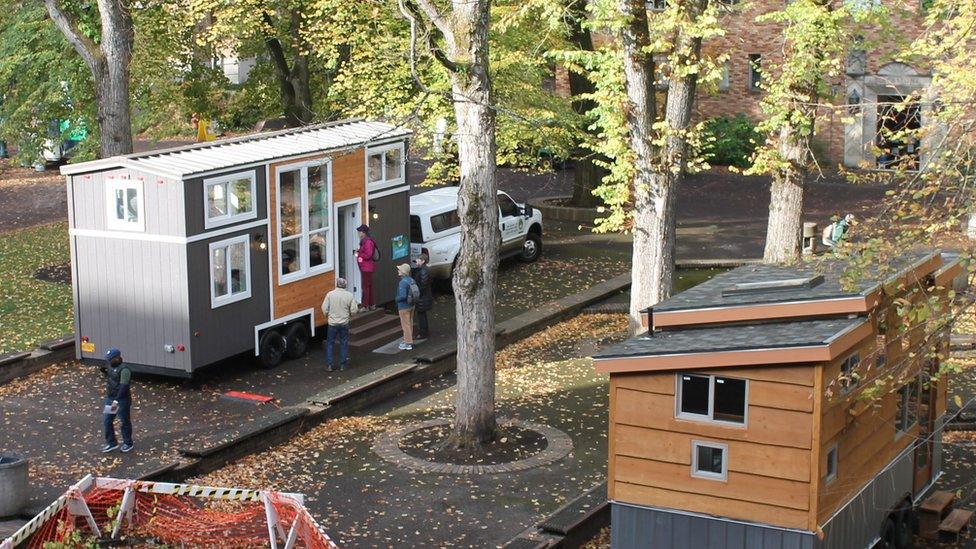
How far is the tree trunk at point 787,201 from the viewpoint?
24.9 m

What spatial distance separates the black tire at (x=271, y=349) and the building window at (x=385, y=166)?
3.98m

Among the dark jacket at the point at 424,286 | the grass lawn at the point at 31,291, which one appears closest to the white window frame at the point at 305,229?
the dark jacket at the point at 424,286

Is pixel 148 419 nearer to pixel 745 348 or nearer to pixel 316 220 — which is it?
pixel 316 220

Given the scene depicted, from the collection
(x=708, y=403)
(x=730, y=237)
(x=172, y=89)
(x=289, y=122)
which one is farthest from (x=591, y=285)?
(x=708, y=403)

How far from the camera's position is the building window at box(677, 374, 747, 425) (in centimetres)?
1334

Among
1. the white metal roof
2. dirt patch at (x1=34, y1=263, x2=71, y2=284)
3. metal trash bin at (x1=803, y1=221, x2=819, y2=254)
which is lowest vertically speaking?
dirt patch at (x1=34, y1=263, x2=71, y2=284)

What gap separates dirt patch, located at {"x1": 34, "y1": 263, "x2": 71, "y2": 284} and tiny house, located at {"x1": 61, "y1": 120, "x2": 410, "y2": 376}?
770 cm

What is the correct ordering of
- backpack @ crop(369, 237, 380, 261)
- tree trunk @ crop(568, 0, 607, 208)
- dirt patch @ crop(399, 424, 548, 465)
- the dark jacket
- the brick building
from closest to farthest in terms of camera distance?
dirt patch @ crop(399, 424, 548, 465) < the dark jacket < backpack @ crop(369, 237, 380, 261) < tree trunk @ crop(568, 0, 607, 208) < the brick building

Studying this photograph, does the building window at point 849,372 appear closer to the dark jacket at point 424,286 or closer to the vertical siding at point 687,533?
the vertical siding at point 687,533

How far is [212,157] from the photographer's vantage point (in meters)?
21.5

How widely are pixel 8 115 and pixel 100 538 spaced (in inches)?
759

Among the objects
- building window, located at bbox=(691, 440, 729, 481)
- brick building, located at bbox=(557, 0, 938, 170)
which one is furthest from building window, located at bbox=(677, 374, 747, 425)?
brick building, located at bbox=(557, 0, 938, 170)

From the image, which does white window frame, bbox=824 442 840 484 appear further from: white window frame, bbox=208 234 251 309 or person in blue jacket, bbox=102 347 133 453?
white window frame, bbox=208 234 251 309

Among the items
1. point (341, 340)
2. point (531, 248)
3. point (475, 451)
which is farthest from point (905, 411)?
point (531, 248)
